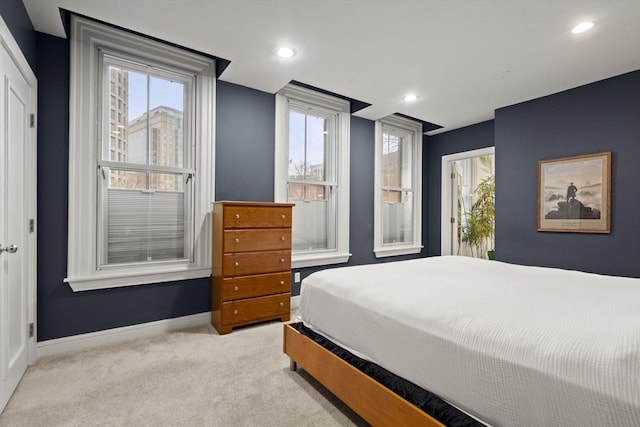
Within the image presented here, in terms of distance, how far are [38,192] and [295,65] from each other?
7.77 ft

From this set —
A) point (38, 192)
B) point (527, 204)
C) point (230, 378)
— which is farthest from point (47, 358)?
point (527, 204)

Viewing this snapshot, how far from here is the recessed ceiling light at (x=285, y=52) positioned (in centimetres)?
270

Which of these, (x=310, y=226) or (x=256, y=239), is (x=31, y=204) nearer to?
(x=256, y=239)

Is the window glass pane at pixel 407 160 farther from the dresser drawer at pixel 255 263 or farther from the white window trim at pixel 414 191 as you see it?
the dresser drawer at pixel 255 263

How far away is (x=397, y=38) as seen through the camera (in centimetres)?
255

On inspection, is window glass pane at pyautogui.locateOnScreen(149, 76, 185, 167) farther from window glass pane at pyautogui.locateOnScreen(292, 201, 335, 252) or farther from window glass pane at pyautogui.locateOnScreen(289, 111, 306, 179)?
window glass pane at pyautogui.locateOnScreen(292, 201, 335, 252)

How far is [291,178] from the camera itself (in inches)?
153

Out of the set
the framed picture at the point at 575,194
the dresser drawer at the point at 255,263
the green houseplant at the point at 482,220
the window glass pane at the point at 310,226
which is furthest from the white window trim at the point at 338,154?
the green houseplant at the point at 482,220

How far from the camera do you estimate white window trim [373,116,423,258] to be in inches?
181

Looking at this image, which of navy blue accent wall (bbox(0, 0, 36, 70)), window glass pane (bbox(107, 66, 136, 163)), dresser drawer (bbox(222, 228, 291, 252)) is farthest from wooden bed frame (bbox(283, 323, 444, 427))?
navy blue accent wall (bbox(0, 0, 36, 70))

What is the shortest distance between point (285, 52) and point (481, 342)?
2622 mm

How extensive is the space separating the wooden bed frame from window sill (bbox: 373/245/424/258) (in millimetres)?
2685

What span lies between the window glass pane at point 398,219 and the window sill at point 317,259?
957 millimetres

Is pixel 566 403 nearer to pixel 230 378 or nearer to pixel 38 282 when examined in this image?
pixel 230 378
